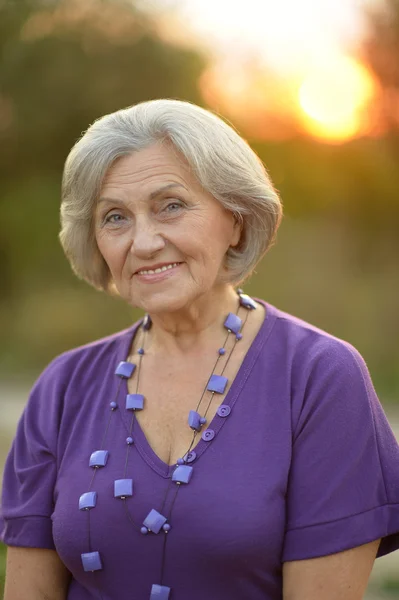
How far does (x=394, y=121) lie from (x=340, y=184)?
93cm

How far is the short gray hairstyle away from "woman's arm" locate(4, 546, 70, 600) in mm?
971

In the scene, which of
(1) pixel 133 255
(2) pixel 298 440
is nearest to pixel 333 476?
(2) pixel 298 440

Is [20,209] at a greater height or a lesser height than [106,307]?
greater

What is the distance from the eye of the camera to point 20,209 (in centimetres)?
961

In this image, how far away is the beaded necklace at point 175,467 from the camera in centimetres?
201

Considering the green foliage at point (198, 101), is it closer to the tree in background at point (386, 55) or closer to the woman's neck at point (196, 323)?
the tree in background at point (386, 55)

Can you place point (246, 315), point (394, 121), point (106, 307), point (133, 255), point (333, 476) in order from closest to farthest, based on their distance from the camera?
1. point (333, 476)
2. point (133, 255)
3. point (246, 315)
4. point (394, 121)
5. point (106, 307)

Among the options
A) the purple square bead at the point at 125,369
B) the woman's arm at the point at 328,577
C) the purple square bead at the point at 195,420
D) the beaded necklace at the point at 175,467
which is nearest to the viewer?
the woman's arm at the point at 328,577

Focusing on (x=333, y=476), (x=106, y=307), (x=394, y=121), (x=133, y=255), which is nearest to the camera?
(x=333, y=476)

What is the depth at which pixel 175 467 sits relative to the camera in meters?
2.06

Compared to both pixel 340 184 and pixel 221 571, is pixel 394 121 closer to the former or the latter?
pixel 340 184

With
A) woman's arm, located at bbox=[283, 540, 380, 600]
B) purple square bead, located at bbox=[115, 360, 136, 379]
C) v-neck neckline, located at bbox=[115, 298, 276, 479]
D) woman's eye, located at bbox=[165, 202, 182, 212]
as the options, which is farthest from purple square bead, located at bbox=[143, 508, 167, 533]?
woman's eye, located at bbox=[165, 202, 182, 212]

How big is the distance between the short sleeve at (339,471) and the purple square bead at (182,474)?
0.26 m

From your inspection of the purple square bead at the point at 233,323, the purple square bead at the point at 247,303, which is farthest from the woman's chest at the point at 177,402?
the purple square bead at the point at 247,303
